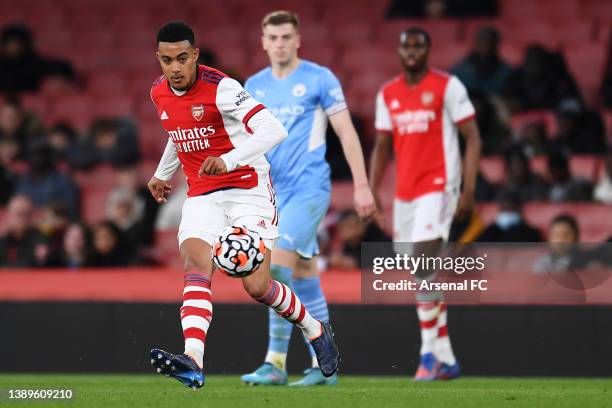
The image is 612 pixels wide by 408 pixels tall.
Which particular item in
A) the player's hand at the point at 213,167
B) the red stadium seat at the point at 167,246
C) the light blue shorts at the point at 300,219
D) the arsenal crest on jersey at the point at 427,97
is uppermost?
the arsenal crest on jersey at the point at 427,97

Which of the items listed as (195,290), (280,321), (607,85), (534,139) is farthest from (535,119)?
(195,290)

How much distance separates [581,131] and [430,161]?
3.97 metres

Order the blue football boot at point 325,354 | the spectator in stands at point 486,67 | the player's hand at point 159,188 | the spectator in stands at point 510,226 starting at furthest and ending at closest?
1. the spectator in stands at point 486,67
2. the spectator in stands at point 510,226
3. the blue football boot at point 325,354
4. the player's hand at point 159,188

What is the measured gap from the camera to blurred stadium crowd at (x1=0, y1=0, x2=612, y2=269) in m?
12.2

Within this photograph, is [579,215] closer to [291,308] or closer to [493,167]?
[493,167]

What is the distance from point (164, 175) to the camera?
7652 mm

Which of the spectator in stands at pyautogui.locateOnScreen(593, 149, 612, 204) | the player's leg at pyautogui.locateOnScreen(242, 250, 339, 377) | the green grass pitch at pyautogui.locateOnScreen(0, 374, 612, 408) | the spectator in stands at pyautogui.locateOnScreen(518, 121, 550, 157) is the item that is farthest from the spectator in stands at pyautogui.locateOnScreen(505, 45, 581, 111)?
the player's leg at pyautogui.locateOnScreen(242, 250, 339, 377)

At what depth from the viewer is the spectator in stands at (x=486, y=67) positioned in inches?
532

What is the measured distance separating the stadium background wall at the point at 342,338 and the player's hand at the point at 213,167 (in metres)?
3.47

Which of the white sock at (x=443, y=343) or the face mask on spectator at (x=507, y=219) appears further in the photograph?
the face mask on spectator at (x=507, y=219)

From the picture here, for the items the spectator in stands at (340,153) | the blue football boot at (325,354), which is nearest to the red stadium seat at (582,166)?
the spectator in stands at (340,153)

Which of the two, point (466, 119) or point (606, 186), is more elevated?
point (466, 119)
